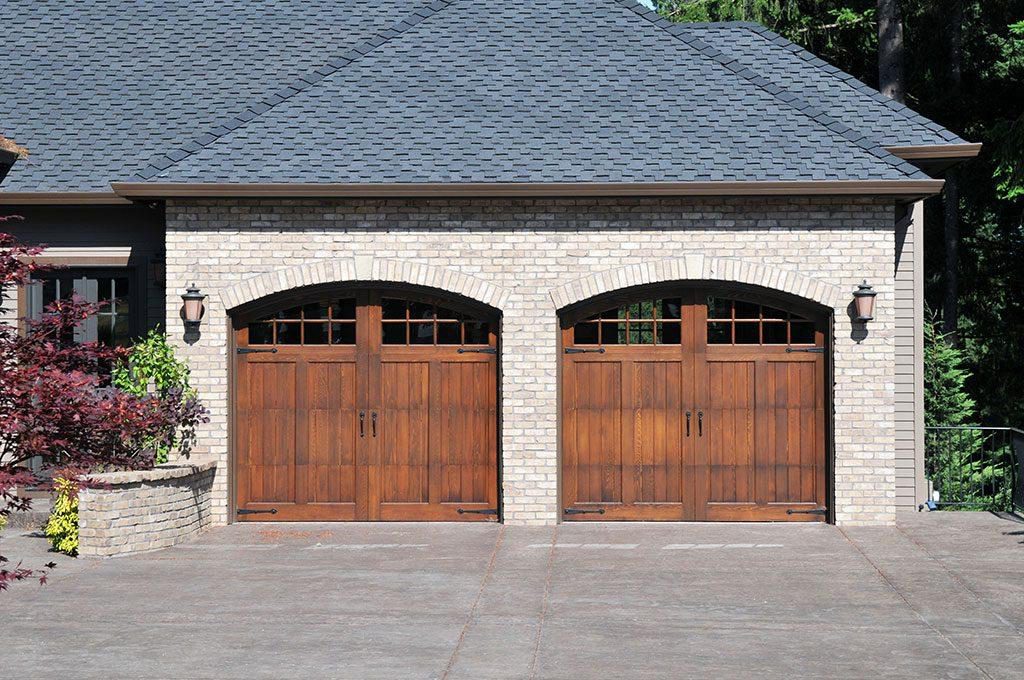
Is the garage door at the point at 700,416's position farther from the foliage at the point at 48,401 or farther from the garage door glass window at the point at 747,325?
the foliage at the point at 48,401

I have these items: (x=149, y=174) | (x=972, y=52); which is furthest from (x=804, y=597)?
(x=972, y=52)

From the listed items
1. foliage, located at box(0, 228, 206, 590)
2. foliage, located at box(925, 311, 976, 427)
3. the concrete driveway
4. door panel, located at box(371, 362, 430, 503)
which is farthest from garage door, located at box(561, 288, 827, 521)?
foliage, located at box(0, 228, 206, 590)

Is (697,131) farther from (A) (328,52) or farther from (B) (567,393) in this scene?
(A) (328,52)

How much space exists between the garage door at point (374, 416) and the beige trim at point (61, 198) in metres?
2.37

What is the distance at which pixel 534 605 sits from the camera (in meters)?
11.0

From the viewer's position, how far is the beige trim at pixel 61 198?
16156 millimetres

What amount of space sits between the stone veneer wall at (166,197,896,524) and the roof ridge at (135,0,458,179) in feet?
2.23

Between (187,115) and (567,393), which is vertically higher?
(187,115)

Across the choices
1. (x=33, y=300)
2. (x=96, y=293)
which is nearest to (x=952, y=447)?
(x=96, y=293)

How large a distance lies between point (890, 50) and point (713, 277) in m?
12.6

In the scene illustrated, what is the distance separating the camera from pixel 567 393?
15.5 m

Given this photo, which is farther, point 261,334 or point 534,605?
point 261,334

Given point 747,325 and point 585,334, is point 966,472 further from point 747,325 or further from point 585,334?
point 585,334

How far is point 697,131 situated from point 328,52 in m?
6.17
